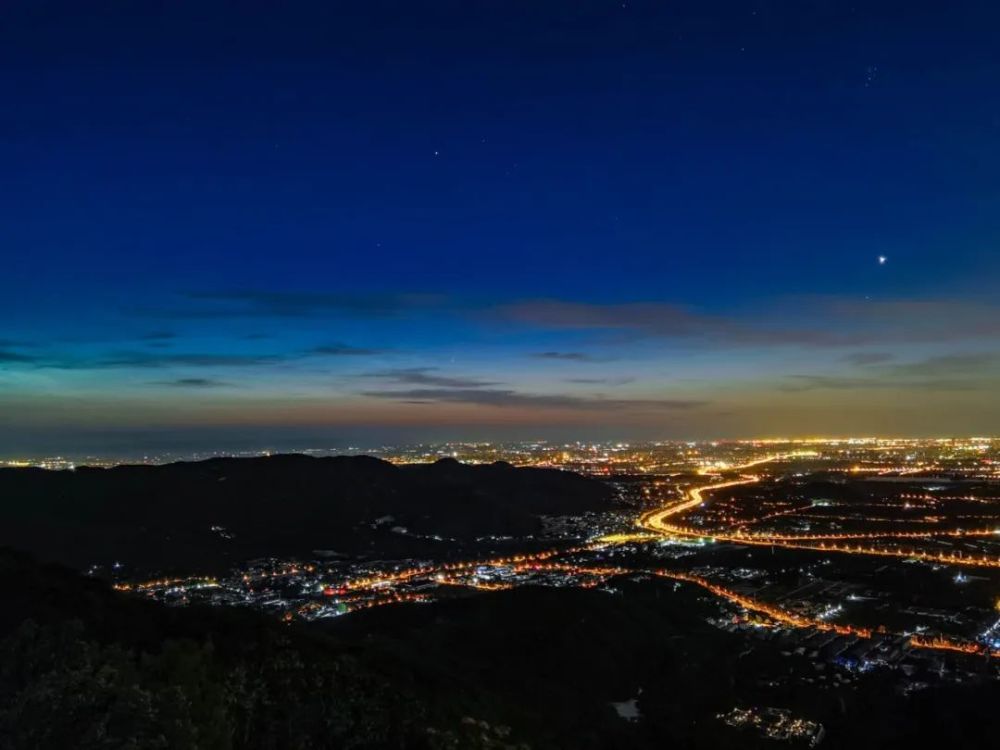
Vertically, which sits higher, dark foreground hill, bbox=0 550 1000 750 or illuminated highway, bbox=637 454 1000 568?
dark foreground hill, bbox=0 550 1000 750

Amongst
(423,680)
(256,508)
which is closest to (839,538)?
(256,508)

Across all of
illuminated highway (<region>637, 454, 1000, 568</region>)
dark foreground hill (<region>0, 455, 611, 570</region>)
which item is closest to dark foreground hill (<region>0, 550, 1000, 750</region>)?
illuminated highway (<region>637, 454, 1000, 568</region>)

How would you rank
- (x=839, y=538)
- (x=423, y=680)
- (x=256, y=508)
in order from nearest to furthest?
1. (x=423, y=680)
2. (x=839, y=538)
3. (x=256, y=508)

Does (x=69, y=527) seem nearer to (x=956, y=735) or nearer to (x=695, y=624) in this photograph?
(x=695, y=624)

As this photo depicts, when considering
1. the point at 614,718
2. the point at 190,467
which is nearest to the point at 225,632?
the point at 614,718

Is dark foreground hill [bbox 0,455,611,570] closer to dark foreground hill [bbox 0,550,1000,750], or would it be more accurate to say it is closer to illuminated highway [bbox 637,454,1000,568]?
illuminated highway [bbox 637,454,1000,568]

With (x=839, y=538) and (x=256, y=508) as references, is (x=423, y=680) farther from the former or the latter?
(x=839, y=538)

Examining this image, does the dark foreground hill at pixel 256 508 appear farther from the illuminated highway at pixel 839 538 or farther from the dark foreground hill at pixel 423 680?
the dark foreground hill at pixel 423 680

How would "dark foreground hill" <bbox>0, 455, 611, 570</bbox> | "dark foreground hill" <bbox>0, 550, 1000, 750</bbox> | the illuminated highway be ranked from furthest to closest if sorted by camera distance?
the illuminated highway, "dark foreground hill" <bbox>0, 455, 611, 570</bbox>, "dark foreground hill" <bbox>0, 550, 1000, 750</bbox>

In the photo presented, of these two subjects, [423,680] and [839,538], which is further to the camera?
[839,538]
